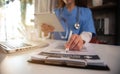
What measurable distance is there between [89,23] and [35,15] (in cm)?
35

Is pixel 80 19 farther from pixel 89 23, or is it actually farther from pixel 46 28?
pixel 46 28

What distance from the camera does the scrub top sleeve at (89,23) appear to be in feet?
3.00

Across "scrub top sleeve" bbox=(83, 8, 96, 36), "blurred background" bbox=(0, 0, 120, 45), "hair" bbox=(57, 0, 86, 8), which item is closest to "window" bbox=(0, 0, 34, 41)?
"blurred background" bbox=(0, 0, 120, 45)

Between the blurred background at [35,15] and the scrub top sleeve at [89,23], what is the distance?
0.07 feet

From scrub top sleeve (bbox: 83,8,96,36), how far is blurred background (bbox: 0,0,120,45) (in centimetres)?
2

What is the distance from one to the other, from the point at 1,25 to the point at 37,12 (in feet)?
0.97

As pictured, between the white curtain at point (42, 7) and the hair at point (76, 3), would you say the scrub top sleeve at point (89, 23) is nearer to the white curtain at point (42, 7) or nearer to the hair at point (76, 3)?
the hair at point (76, 3)

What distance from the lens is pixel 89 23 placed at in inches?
36.3

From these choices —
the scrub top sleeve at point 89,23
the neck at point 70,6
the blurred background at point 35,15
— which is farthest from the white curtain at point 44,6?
the scrub top sleeve at point 89,23

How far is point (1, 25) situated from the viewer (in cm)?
112

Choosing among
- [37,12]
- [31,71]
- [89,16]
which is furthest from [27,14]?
[31,71]

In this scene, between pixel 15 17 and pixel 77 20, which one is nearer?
pixel 77 20

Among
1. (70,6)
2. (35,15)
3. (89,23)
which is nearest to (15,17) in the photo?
(35,15)

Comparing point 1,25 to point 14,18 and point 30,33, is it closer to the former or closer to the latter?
point 14,18
